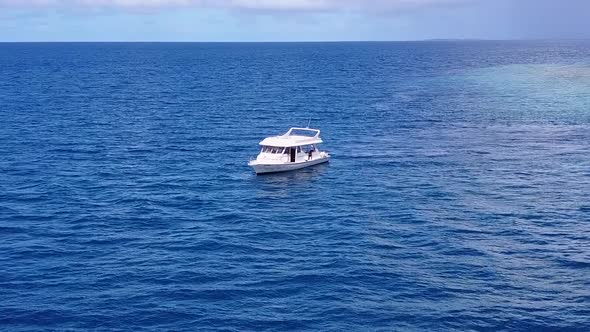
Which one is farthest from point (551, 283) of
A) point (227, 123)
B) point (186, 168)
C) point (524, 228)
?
point (227, 123)

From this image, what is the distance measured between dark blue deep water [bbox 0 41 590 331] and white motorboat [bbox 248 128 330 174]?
239cm

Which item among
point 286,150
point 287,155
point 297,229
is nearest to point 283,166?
point 287,155

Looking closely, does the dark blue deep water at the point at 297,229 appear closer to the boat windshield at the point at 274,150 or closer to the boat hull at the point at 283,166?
the boat hull at the point at 283,166

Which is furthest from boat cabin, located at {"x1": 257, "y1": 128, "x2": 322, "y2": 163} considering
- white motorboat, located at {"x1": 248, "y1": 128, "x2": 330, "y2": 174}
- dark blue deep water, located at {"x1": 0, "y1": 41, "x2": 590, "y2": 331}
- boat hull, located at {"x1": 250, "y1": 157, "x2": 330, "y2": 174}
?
dark blue deep water, located at {"x1": 0, "y1": 41, "x2": 590, "y2": 331}

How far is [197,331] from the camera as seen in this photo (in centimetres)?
4812

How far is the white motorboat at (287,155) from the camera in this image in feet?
312

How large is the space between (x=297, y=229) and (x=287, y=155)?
93.5 feet

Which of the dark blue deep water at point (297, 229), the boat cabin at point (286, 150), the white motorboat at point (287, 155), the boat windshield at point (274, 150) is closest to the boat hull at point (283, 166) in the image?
the white motorboat at point (287, 155)

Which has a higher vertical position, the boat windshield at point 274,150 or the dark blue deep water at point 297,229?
the boat windshield at point 274,150

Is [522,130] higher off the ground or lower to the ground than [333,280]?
higher

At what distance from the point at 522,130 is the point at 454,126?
1266 centimetres

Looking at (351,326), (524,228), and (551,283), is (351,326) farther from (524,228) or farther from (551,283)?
(524,228)

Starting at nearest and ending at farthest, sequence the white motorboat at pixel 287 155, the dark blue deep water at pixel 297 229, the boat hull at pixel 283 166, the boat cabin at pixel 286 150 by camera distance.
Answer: the dark blue deep water at pixel 297 229
the boat hull at pixel 283 166
the white motorboat at pixel 287 155
the boat cabin at pixel 286 150

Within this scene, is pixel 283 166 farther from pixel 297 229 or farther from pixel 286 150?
pixel 297 229
